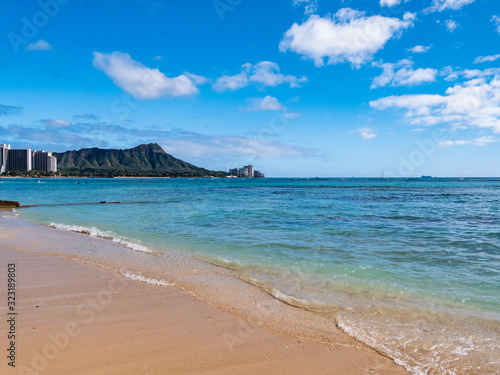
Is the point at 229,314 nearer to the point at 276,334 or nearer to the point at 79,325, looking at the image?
the point at 276,334

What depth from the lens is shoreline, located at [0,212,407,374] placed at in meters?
3.62

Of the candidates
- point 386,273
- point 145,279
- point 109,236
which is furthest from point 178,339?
point 109,236

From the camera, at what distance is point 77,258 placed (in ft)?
29.1

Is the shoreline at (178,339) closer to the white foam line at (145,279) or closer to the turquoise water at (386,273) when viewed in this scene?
the white foam line at (145,279)

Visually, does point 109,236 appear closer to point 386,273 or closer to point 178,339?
point 178,339

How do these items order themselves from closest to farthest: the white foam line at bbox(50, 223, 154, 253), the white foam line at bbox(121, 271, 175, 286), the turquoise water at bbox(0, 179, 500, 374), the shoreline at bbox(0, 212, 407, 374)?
the shoreline at bbox(0, 212, 407, 374) → the turquoise water at bbox(0, 179, 500, 374) → the white foam line at bbox(121, 271, 175, 286) → the white foam line at bbox(50, 223, 154, 253)

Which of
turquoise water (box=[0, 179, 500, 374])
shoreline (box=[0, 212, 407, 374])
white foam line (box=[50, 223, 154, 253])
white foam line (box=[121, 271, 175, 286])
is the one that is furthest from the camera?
white foam line (box=[50, 223, 154, 253])

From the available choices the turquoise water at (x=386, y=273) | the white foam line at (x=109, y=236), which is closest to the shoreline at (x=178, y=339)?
the turquoise water at (x=386, y=273)

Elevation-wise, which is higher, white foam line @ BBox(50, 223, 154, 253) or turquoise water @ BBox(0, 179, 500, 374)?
turquoise water @ BBox(0, 179, 500, 374)

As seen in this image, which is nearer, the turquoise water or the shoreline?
the shoreline

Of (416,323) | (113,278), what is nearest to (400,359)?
(416,323)

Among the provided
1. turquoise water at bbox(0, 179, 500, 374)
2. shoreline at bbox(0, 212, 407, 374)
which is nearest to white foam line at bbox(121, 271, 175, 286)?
shoreline at bbox(0, 212, 407, 374)

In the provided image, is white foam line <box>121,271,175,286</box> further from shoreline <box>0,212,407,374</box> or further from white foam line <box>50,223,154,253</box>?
white foam line <box>50,223,154,253</box>

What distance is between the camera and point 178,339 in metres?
4.14
